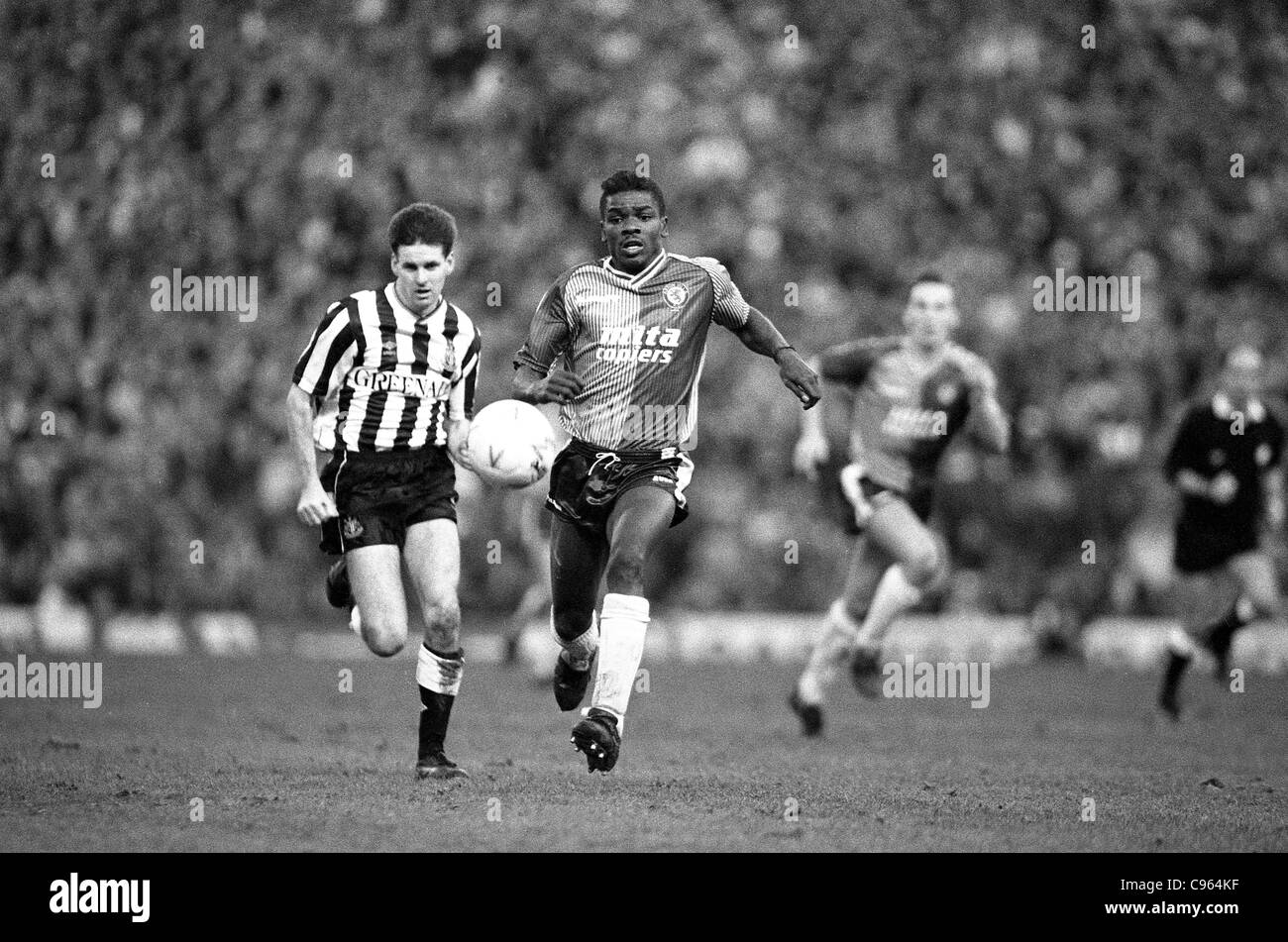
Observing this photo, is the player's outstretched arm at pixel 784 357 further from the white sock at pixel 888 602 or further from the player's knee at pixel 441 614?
the white sock at pixel 888 602

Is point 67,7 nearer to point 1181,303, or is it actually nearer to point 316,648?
point 316,648

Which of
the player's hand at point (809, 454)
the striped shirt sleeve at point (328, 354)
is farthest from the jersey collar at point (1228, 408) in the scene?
the striped shirt sleeve at point (328, 354)

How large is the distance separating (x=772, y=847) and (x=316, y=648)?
40.0 feet

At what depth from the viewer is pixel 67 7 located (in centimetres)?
1719

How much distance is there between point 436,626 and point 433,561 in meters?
0.27

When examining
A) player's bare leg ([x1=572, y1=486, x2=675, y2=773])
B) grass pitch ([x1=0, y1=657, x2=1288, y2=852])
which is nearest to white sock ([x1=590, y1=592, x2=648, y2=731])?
player's bare leg ([x1=572, y1=486, x2=675, y2=773])

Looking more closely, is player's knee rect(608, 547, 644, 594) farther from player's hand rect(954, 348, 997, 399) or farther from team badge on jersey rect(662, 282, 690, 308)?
player's hand rect(954, 348, 997, 399)

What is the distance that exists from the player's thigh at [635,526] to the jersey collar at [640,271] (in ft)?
2.81

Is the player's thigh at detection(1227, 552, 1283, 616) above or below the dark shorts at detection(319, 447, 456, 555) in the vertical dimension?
below

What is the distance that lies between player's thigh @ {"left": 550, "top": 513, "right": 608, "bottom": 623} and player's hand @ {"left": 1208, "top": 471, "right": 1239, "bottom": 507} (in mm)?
6119

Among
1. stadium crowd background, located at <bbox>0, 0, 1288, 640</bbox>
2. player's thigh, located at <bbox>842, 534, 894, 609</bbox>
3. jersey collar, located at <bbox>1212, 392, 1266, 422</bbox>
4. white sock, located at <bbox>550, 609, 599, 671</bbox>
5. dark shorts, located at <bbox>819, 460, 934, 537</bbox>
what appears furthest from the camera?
stadium crowd background, located at <bbox>0, 0, 1288, 640</bbox>

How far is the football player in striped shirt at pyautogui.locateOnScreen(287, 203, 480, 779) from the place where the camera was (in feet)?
25.1

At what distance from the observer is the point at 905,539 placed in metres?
10.8

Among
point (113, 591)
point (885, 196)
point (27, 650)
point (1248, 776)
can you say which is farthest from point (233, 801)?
point (885, 196)
